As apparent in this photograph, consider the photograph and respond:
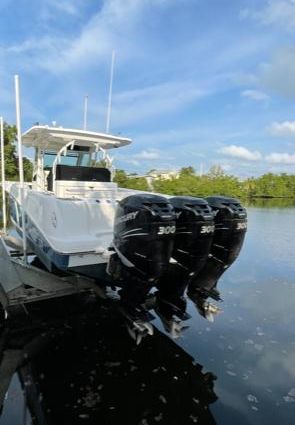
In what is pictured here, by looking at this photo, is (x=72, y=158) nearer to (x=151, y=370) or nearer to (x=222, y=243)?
(x=222, y=243)

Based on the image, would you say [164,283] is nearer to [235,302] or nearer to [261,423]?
[261,423]

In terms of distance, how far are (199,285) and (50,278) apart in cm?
196

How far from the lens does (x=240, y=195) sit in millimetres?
61531

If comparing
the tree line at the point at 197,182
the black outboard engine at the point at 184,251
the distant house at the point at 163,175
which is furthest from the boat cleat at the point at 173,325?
the distant house at the point at 163,175

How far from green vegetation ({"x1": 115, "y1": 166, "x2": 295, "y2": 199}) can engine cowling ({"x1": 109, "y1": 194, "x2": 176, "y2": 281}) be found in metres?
22.2

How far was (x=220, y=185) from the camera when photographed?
5444cm

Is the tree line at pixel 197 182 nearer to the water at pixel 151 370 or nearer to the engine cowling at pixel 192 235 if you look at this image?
the water at pixel 151 370

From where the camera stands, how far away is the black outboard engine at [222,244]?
3875mm

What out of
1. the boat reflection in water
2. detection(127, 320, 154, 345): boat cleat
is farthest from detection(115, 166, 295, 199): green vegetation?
detection(127, 320, 154, 345): boat cleat

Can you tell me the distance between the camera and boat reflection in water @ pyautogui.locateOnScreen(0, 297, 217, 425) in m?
3.12

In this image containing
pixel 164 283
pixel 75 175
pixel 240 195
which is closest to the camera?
pixel 164 283

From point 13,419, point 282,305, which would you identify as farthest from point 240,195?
point 13,419

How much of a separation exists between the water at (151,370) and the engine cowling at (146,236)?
1129 mm

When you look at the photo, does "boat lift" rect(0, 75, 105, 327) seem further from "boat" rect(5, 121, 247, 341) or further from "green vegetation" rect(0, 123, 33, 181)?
"green vegetation" rect(0, 123, 33, 181)
